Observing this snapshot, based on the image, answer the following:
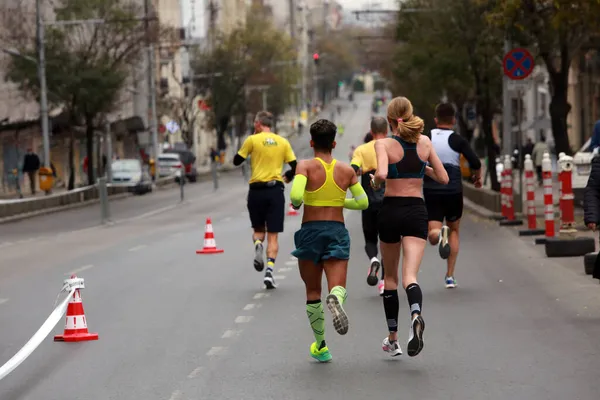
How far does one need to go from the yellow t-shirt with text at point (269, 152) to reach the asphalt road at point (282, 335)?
1.27 m

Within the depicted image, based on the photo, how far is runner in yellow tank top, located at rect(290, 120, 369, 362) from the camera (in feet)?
34.7

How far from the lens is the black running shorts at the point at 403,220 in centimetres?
1076

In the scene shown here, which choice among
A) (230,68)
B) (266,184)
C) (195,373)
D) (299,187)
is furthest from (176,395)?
(230,68)

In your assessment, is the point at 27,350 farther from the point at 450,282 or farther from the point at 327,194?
the point at 450,282

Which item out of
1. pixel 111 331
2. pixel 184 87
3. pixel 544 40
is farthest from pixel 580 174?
pixel 184 87

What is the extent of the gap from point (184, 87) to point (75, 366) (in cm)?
10464

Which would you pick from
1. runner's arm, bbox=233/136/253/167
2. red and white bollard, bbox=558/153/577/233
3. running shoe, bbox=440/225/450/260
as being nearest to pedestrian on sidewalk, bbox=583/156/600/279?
running shoe, bbox=440/225/450/260

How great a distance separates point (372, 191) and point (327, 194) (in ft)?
16.6

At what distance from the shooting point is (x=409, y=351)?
398 inches

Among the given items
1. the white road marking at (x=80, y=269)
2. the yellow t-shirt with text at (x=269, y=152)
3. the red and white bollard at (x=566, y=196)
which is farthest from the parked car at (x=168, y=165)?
the yellow t-shirt with text at (x=269, y=152)

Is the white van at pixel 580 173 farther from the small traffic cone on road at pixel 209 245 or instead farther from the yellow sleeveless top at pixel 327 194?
the yellow sleeveless top at pixel 327 194

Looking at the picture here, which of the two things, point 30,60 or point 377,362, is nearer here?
point 377,362

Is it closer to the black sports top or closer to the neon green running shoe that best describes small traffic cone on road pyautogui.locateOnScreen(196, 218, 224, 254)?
the black sports top

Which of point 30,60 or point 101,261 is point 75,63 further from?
point 101,261
